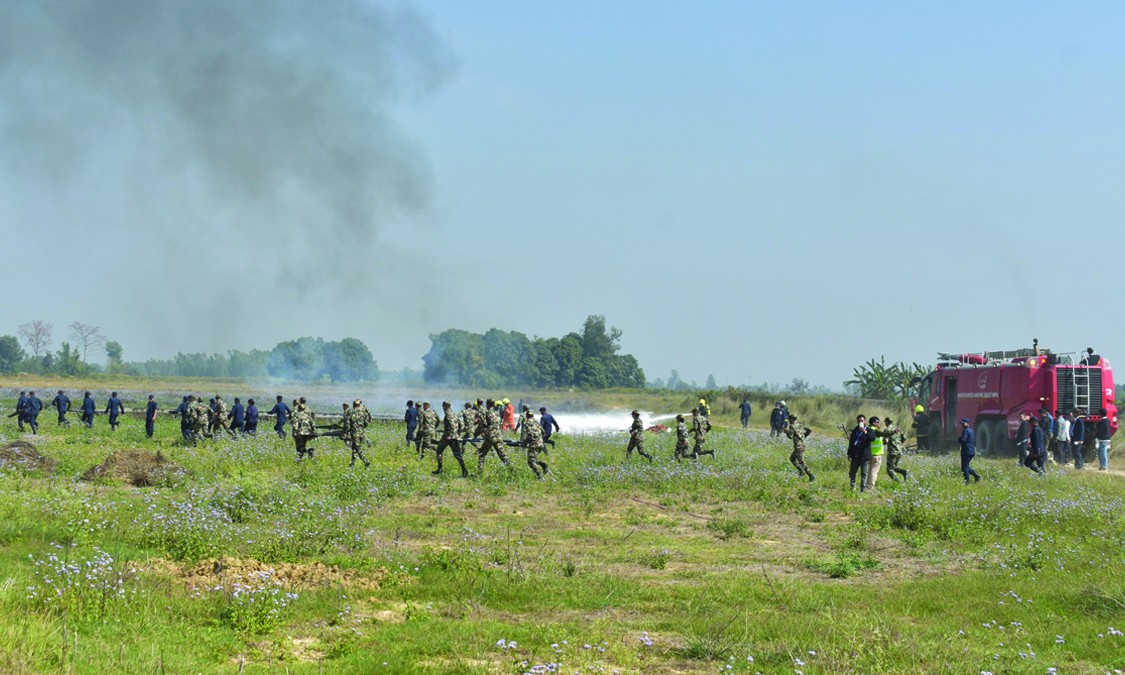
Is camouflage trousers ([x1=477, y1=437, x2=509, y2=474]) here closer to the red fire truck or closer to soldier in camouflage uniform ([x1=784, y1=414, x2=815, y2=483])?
soldier in camouflage uniform ([x1=784, y1=414, x2=815, y2=483])

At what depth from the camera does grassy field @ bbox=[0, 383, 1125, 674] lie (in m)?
8.16

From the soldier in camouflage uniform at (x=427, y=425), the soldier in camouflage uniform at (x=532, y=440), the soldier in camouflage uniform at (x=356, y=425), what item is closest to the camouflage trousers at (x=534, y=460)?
the soldier in camouflage uniform at (x=532, y=440)

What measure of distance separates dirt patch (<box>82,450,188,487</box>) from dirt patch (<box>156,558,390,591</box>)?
8.99 meters

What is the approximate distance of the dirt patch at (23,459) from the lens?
19578 mm

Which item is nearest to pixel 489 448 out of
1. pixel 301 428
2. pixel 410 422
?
pixel 301 428

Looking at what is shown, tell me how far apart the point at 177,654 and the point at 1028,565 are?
10.7m

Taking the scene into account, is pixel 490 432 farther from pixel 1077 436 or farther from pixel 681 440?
pixel 1077 436

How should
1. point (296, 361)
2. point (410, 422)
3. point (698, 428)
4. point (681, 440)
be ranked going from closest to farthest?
1. point (698, 428)
2. point (681, 440)
3. point (410, 422)
4. point (296, 361)

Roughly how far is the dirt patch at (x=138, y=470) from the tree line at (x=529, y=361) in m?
70.5

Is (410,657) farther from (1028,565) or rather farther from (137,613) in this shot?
(1028,565)

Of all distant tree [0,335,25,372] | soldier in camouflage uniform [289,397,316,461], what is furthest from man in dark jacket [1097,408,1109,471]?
distant tree [0,335,25,372]

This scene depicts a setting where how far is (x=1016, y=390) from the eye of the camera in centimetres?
2973

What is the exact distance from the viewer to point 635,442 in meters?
26.0

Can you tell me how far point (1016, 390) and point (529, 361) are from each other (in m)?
78.6
